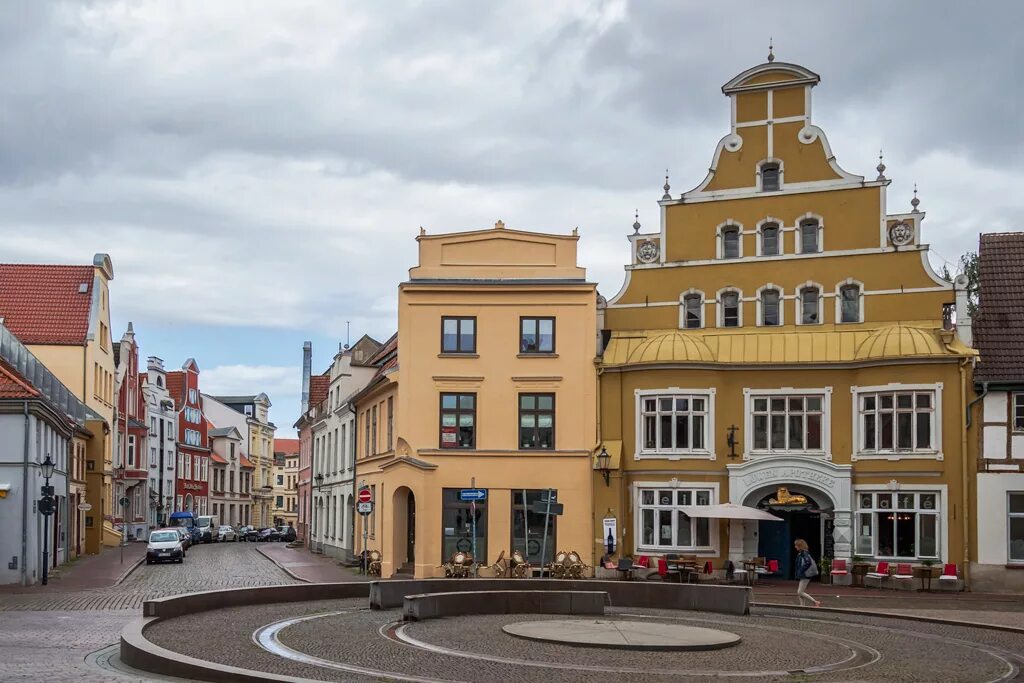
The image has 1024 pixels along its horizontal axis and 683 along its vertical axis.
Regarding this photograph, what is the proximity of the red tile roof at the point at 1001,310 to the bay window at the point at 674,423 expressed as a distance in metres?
8.25

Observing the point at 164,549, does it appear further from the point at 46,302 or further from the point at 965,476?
the point at 965,476

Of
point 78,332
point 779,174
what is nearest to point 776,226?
point 779,174

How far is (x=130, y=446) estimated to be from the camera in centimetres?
8150

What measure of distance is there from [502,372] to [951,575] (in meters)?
15.0

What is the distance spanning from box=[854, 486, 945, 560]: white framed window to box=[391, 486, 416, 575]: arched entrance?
46.6ft

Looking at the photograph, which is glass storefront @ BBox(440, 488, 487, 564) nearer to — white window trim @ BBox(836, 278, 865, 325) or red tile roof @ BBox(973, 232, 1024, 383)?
white window trim @ BBox(836, 278, 865, 325)

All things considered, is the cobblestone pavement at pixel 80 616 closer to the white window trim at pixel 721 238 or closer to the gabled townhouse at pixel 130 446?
the white window trim at pixel 721 238

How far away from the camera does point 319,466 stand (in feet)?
224

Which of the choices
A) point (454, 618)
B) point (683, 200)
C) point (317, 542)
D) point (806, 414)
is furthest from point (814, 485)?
point (317, 542)

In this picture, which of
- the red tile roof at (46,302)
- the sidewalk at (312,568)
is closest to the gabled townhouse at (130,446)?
the red tile roof at (46,302)

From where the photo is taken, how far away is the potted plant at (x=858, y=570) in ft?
127

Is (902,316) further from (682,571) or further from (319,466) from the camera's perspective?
(319,466)

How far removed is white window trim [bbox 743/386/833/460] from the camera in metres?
40.3

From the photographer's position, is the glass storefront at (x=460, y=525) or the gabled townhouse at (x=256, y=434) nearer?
the glass storefront at (x=460, y=525)
